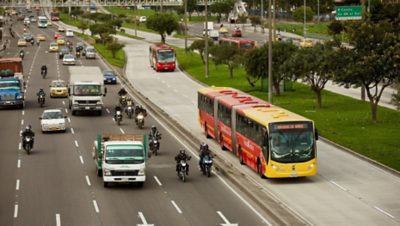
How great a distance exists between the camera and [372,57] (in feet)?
183

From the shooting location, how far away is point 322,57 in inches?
2478

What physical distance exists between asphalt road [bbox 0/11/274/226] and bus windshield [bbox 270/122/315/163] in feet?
7.73

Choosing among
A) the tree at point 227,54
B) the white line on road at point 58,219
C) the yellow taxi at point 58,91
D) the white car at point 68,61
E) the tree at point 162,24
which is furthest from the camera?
the tree at point 162,24

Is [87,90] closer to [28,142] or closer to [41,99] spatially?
[41,99]

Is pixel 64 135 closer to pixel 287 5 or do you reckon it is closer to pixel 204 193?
pixel 204 193

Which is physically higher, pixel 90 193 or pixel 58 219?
pixel 58 219

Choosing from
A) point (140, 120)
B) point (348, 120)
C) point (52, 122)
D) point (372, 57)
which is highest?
point (372, 57)

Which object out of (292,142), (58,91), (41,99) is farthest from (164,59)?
(292,142)

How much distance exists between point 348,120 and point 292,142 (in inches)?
798

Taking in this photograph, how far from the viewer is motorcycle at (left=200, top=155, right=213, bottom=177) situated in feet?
130

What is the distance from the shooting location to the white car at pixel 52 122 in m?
54.2

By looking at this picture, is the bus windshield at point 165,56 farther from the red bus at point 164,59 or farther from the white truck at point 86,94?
the white truck at point 86,94

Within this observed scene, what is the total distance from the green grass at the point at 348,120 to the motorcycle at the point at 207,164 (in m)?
7.94

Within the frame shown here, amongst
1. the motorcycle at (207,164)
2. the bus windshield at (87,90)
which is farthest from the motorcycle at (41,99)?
the motorcycle at (207,164)
